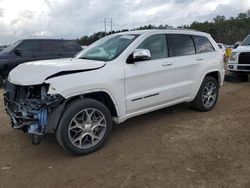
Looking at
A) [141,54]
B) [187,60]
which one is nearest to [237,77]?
[187,60]

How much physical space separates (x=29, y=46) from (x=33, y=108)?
7594 mm

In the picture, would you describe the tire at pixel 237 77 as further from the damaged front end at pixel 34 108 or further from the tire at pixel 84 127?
the damaged front end at pixel 34 108

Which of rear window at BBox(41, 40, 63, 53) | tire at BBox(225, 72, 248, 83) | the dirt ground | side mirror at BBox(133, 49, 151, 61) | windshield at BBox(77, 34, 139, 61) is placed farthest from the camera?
rear window at BBox(41, 40, 63, 53)

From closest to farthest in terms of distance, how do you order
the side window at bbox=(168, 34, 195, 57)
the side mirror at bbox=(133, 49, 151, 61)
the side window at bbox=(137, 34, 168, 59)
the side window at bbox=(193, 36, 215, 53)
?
the side mirror at bbox=(133, 49, 151, 61)
the side window at bbox=(137, 34, 168, 59)
the side window at bbox=(168, 34, 195, 57)
the side window at bbox=(193, 36, 215, 53)

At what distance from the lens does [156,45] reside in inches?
199

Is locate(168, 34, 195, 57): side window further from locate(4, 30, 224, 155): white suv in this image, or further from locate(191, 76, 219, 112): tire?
locate(191, 76, 219, 112): tire

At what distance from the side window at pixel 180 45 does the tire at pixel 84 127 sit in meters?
1.96

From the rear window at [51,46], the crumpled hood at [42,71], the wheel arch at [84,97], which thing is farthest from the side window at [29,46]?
the wheel arch at [84,97]

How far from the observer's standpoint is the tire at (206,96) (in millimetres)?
5945

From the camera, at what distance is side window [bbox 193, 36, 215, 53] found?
587cm

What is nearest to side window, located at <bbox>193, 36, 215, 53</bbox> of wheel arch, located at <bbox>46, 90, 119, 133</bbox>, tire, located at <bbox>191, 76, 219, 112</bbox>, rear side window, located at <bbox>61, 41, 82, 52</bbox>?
tire, located at <bbox>191, 76, 219, 112</bbox>

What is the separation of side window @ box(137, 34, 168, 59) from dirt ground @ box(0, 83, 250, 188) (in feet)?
4.39

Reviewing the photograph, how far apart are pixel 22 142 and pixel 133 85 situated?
210 centimetres

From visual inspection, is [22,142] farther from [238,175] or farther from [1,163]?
[238,175]
